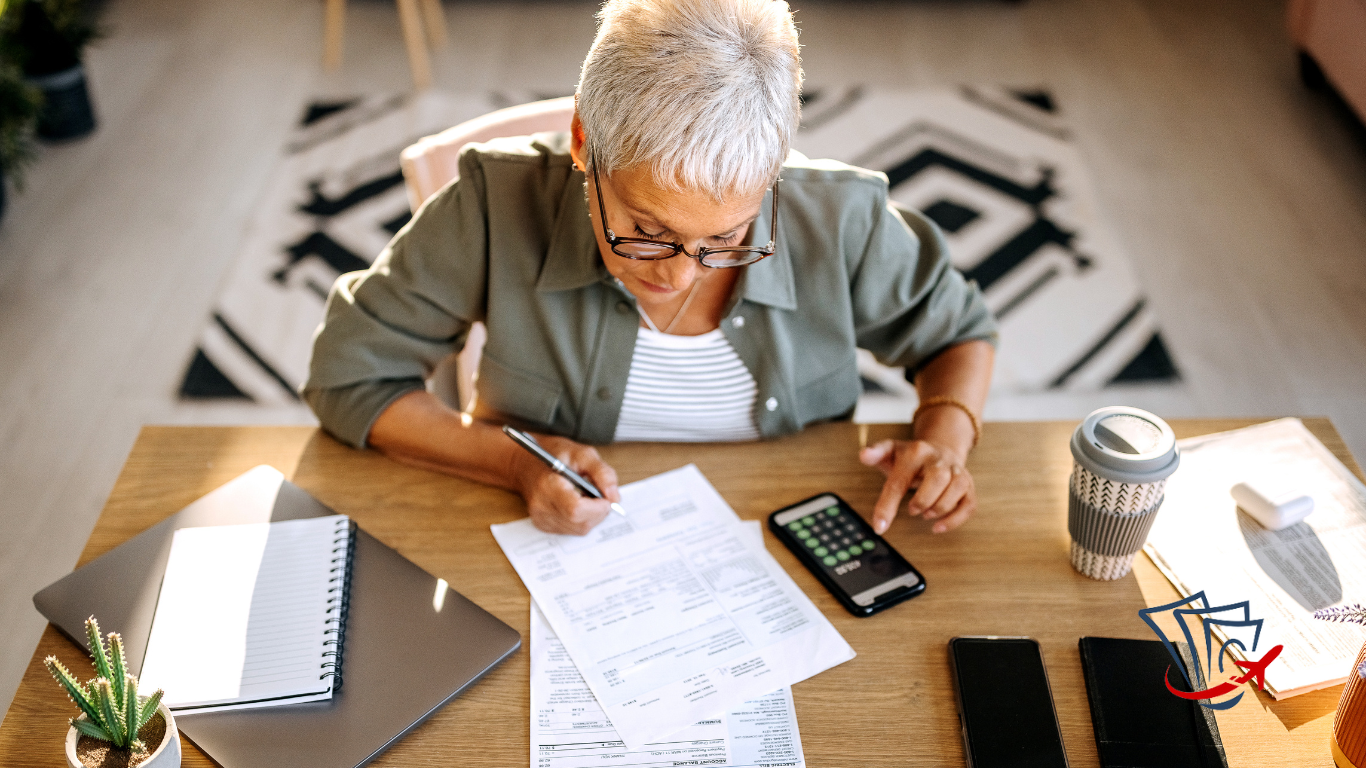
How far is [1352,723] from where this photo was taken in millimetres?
880

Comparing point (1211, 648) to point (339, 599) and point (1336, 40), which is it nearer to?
point (339, 599)

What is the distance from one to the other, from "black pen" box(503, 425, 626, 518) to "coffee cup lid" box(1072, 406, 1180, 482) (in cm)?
46

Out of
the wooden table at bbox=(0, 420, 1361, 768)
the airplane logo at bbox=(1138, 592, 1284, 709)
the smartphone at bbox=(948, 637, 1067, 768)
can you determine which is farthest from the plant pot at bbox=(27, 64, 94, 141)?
the airplane logo at bbox=(1138, 592, 1284, 709)

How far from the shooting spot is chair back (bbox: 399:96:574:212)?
141 cm

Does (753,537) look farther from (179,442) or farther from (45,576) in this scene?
(45,576)

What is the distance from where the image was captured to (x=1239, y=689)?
3.16ft

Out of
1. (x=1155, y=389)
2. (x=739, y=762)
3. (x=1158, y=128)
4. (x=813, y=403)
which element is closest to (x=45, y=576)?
(x=813, y=403)

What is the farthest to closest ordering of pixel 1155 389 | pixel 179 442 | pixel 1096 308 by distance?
pixel 1096 308 < pixel 1155 389 < pixel 179 442

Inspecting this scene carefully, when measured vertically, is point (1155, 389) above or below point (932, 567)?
below

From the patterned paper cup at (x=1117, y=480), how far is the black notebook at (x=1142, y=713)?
3.6 inches

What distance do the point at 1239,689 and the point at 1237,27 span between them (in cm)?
374

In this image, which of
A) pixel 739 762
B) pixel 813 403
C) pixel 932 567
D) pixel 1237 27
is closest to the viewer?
pixel 739 762

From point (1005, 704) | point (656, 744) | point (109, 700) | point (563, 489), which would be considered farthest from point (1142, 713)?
point (109, 700)

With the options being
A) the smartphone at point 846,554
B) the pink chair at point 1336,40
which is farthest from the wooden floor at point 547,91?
the smartphone at point 846,554
